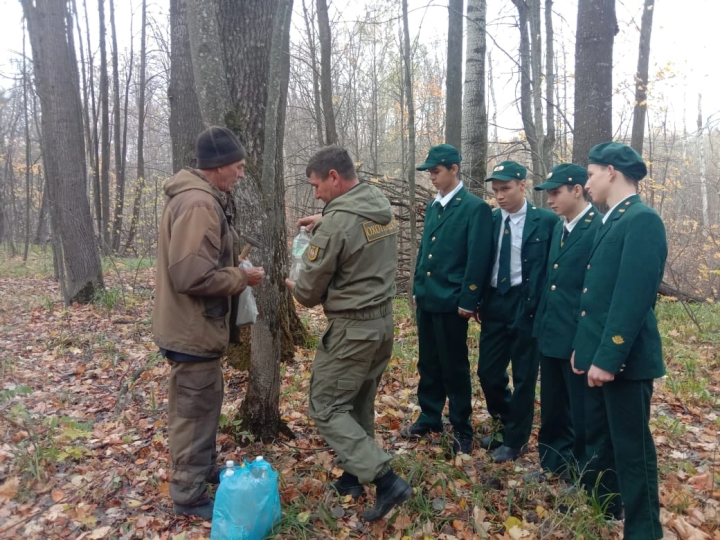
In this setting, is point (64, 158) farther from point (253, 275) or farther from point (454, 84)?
point (253, 275)

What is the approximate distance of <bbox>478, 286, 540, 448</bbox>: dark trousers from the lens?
12.5ft

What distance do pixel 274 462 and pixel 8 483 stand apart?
1.93 meters

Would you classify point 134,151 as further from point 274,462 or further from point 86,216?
point 274,462

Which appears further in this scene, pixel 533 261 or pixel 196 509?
pixel 533 261

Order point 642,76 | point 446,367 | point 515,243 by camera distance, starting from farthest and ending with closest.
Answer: point 642,76
point 446,367
point 515,243

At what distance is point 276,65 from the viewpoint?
349 cm

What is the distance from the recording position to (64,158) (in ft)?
29.6

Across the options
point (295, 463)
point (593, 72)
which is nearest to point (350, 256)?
point (295, 463)

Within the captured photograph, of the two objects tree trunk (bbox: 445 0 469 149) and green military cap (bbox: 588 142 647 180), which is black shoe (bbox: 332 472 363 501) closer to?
green military cap (bbox: 588 142 647 180)

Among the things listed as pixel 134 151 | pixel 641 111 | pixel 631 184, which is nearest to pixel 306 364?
pixel 631 184

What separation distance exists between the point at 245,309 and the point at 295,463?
126cm

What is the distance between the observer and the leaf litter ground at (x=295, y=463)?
118 inches

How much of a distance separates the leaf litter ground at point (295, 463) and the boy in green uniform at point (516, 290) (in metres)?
0.43

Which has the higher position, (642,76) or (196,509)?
(642,76)
